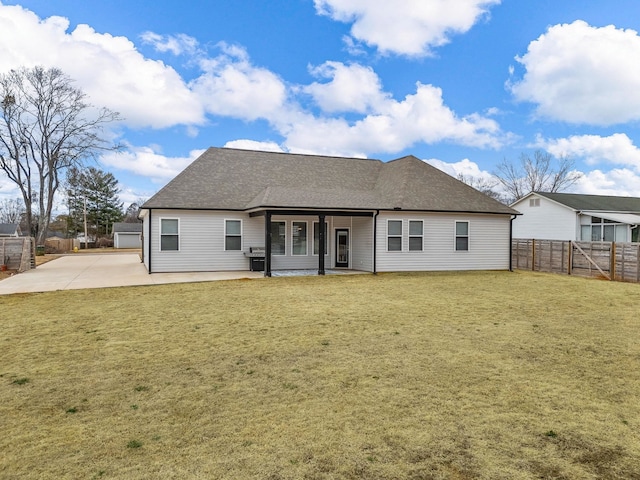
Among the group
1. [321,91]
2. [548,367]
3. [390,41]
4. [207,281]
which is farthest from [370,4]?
[548,367]

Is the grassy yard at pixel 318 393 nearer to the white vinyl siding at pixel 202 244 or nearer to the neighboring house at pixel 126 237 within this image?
the white vinyl siding at pixel 202 244

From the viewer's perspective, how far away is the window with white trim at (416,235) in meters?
17.3

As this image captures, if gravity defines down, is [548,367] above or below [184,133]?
below

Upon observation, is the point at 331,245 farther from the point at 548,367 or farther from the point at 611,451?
the point at 611,451

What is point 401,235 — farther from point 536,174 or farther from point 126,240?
point 126,240

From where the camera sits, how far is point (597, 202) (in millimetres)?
26812

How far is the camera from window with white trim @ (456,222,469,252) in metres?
18.1

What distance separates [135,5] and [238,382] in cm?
1590

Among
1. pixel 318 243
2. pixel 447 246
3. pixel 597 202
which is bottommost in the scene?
pixel 447 246

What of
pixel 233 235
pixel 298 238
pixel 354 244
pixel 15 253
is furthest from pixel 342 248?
pixel 15 253

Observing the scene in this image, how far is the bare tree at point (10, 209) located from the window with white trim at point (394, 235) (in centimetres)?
7512

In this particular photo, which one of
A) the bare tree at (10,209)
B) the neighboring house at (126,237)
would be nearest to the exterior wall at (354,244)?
the neighboring house at (126,237)

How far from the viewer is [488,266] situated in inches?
729

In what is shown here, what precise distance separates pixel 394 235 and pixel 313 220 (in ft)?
12.0
